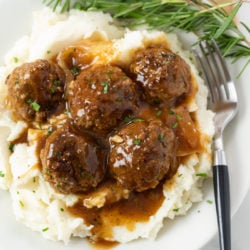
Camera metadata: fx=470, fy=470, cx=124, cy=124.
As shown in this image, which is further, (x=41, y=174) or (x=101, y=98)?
(x=41, y=174)

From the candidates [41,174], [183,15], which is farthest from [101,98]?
[183,15]

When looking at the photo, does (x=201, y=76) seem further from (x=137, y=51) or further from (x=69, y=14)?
(x=69, y=14)

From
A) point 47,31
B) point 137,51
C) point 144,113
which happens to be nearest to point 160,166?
point 144,113

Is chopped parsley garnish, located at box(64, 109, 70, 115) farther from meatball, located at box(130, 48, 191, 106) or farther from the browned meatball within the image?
meatball, located at box(130, 48, 191, 106)

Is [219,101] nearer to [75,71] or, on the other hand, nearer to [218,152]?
[218,152]

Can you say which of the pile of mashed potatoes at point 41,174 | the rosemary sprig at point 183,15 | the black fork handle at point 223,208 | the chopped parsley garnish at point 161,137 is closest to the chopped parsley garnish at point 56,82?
the pile of mashed potatoes at point 41,174

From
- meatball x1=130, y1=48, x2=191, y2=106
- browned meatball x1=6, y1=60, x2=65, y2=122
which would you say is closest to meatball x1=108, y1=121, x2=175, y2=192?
meatball x1=130, y1=48, x2=191, y2=106

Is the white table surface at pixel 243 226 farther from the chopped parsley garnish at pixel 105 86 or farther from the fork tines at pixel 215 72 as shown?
the chopped parsley garnish at pixel 105 86
